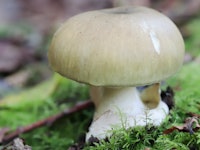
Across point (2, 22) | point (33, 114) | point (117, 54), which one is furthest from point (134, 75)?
point (2, 22)

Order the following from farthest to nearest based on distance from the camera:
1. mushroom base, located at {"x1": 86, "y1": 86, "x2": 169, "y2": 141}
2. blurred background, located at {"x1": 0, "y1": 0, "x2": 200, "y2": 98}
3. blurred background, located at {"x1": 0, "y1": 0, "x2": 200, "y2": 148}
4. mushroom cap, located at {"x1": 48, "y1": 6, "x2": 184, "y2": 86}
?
blurred background, located at {"x1": 0, "y1": 0, "x2": 200, "y2": 98} → blurred background, located at {"x1": 0, "y1": 0, "x2": 200, "y2": 148} → mushroom base, located at {"x1": 86, "y1": 86, "x2": 169, "y2": 141} → mushroom cap, located at {"x1": 48, "y1": 6, "x2": 184, "y2": 86}

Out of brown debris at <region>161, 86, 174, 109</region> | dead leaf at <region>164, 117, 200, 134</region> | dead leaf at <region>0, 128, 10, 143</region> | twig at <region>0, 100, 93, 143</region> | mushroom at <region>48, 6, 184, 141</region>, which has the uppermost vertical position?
mushroom at <region>48, 6, 184, 141</region>

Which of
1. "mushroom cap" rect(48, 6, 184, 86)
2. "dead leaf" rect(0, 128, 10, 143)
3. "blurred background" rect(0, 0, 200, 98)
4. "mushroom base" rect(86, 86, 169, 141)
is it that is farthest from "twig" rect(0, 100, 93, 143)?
"blurred background" rect(0, 0, 200, 98)

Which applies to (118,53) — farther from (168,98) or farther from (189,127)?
(168,98)

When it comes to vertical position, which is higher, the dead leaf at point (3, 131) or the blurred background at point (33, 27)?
the blurred background at point (33, 27)

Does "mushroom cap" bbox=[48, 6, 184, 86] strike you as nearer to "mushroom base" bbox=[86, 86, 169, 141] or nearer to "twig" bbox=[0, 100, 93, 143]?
"mushroom base" bbox=[86, 86, 169, 141]

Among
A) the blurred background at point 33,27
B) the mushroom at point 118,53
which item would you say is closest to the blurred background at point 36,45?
the blurred background at point 33,27

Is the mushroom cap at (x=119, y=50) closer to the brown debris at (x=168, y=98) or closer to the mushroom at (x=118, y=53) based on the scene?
the mushroom at (x=118, y=53)
